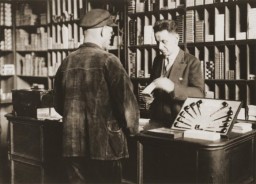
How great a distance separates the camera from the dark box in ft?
11.3

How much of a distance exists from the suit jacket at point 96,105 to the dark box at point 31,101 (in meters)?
1.14

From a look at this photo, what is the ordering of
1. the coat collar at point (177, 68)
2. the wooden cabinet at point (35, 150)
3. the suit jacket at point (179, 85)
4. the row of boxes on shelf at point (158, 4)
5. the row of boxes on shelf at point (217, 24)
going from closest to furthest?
the suit jacket at point (179, 85)
the coat collar at point (177, 68)
the wooden cabinet at point (35, 150)
the row of boxes on shelf at point (217, 24)
the row of boxes on shelf at point (158, 4)

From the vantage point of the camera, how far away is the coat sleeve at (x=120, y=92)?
2.24m

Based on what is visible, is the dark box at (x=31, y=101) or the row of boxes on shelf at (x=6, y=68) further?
the row of boxes on shelf at (x=6, y=68)

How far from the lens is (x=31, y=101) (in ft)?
11.4

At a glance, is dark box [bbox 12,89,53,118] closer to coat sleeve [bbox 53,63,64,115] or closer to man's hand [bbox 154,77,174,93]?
coat sleeve [bbox 53,63,64,115]

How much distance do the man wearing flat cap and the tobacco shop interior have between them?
0.37 metres

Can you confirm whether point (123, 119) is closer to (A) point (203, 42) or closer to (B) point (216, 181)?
(B) point (216, 181)

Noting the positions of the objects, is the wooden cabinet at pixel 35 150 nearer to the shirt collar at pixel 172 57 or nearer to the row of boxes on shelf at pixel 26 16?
the shirt collar at pixel 172 57

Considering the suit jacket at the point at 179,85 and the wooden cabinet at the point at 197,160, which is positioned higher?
the suit jacket at the point at 179,85

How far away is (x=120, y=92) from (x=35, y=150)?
1.60 m

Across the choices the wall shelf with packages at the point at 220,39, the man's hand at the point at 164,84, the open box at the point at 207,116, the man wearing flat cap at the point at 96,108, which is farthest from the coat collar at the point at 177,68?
the wall shelf with packages at the point at 220,39

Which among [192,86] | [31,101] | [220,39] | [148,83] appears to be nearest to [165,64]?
[192,86]

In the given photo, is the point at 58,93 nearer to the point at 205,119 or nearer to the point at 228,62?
the point at 205,119
